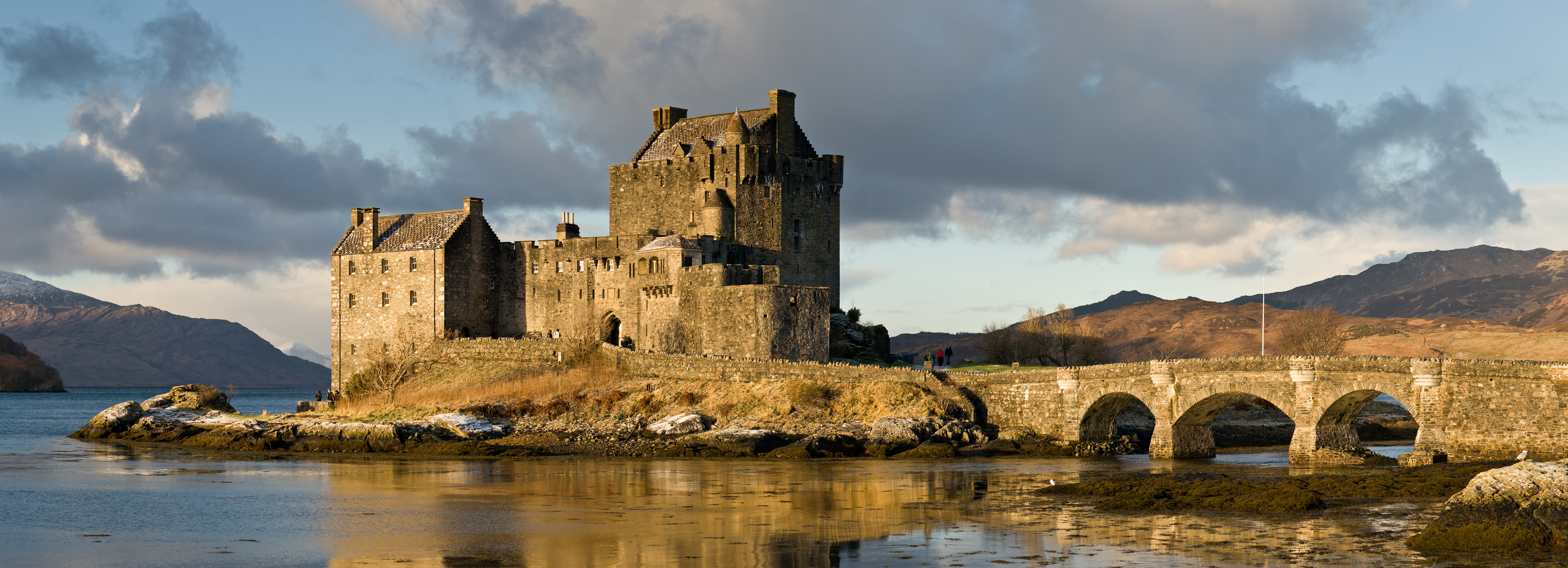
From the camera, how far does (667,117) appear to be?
80000mm

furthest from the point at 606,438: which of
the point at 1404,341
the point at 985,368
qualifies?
the point at 1404,341

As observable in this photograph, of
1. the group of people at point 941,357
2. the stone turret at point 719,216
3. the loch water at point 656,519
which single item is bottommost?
the loch water at point 656,519

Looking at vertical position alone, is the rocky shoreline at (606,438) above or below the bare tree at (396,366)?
below

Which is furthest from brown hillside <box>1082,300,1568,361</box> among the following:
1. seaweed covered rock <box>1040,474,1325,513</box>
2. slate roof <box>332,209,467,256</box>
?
seaweed covered rock <box>1040,474,1325,513</box>

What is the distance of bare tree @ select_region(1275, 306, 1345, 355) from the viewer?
88000mm

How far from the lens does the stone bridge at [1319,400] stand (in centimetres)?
→ 3972

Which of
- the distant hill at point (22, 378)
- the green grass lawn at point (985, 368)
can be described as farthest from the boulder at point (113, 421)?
the distant hill at point (22, 378)

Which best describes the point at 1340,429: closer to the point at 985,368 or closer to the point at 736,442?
the point at 736,442

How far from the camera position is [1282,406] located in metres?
44.0

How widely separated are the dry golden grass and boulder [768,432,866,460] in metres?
2.58

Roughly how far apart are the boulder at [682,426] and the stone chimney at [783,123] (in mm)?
21935

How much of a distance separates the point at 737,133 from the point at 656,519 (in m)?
42.9

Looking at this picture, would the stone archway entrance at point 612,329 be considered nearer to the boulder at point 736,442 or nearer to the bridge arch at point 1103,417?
the boulder at point 736,442

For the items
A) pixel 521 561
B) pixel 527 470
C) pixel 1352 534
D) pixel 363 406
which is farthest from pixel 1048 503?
pixel 363 406
